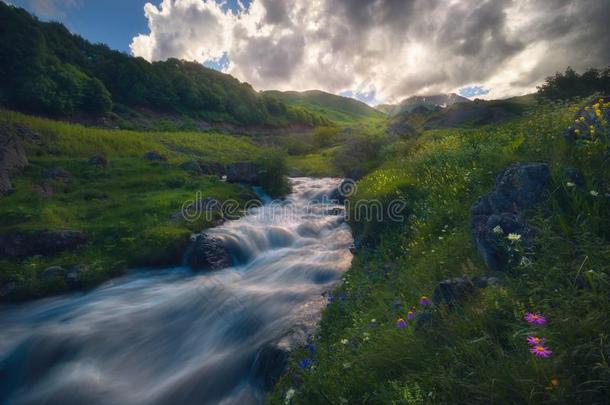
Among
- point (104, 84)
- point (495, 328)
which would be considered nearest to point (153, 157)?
Result: point (495, 328)

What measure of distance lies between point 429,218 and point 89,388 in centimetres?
814

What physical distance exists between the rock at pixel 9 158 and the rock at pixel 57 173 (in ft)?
3.96

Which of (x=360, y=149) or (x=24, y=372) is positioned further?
(x=360, y=149)

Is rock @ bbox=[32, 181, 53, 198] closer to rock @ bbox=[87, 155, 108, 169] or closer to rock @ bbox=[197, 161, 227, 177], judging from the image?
rock @ bbox=[87, 155, 108, 169]

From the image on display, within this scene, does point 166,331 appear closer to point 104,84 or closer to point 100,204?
point 100,204

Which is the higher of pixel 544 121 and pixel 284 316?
pixel 544 121

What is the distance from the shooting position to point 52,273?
11.1 metres

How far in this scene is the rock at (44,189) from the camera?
53.6 ft

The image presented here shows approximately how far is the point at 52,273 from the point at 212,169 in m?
15.9

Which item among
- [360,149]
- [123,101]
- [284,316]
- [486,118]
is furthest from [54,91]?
[486,118]

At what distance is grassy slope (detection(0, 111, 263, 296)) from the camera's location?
12.0 m

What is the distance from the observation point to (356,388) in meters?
3.73

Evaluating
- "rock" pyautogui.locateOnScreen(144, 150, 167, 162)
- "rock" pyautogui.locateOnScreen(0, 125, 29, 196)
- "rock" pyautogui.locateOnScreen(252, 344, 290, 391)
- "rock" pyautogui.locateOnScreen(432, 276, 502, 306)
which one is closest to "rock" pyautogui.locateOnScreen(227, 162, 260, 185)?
"rock" pyautogui.locateOnScreen(144, 150, 167, 162)

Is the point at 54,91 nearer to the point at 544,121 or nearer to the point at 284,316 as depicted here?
the point at 284,316
